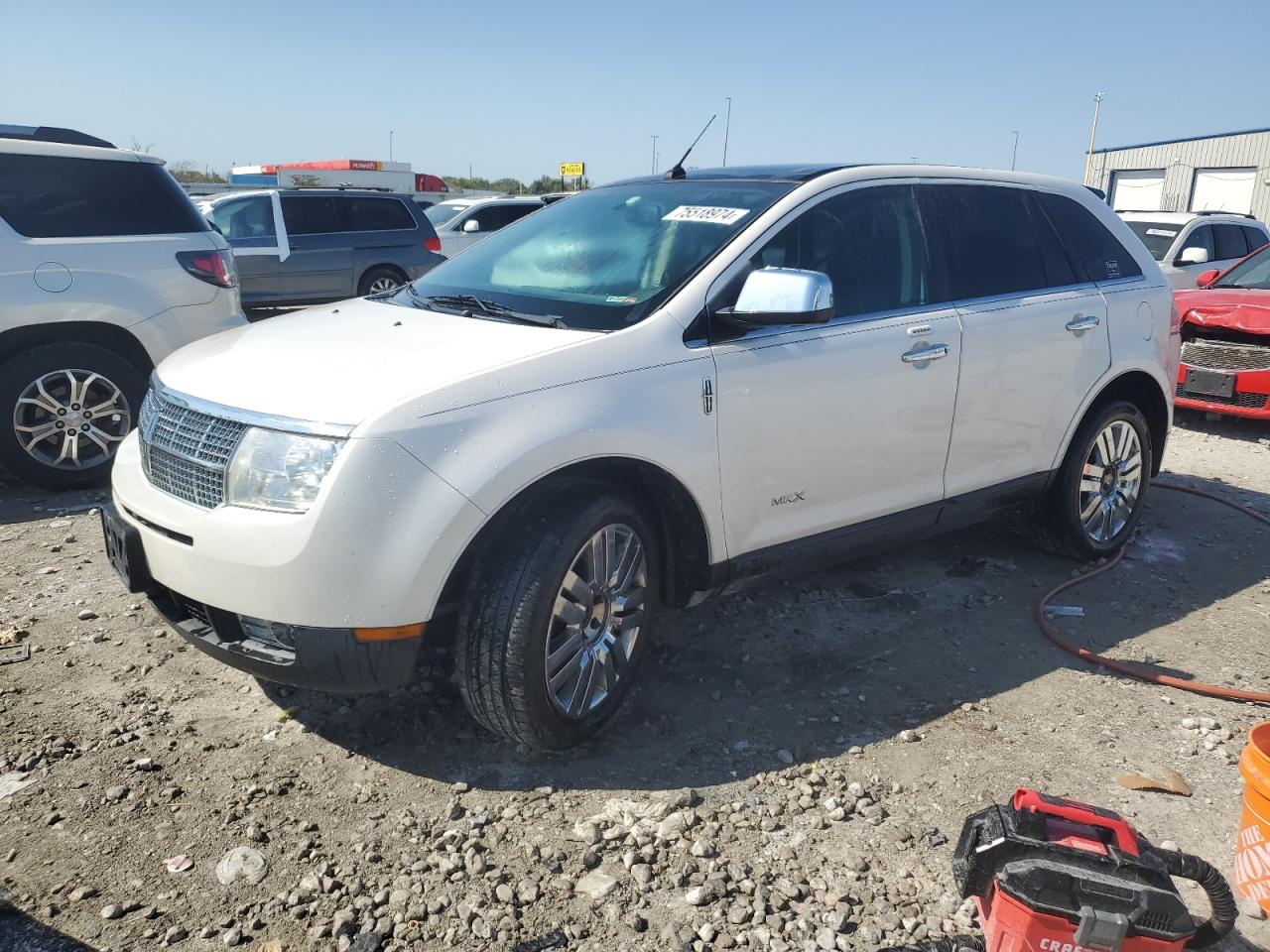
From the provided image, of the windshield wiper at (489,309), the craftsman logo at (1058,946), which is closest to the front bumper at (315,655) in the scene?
the windshield wiper at (489,309)

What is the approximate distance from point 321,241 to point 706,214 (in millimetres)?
10231

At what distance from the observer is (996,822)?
2.41 meters

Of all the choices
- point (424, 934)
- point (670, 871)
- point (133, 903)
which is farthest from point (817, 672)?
point (133, 903)

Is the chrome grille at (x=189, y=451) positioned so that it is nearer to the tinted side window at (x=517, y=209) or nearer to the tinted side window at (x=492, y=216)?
the tinted side window at (x=492, y=216)

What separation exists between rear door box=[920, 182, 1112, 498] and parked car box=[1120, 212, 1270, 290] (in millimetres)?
8062

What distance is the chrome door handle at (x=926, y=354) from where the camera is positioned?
383cm

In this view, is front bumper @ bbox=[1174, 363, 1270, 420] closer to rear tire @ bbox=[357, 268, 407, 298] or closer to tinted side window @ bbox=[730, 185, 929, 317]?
tinted side window @ bbox=[730, 185, 929, 317]

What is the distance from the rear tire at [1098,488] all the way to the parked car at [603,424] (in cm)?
17

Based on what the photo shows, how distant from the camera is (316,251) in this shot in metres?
12.7

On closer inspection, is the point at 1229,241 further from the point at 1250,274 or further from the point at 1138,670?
the point at 1138,670

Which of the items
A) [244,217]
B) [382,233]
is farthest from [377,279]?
[244,217]

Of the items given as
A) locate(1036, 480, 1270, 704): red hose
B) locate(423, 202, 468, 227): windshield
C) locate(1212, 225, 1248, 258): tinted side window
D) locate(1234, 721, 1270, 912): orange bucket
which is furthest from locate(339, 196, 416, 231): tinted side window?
locate(1234, 721, 1270, 912): orange bucket

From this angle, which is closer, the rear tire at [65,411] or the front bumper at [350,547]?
the front bumper at [350,547]

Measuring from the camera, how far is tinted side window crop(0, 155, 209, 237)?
216 inches
